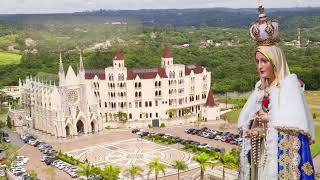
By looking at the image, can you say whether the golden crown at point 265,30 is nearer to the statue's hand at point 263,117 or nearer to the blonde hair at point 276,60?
the blonde hair at point 276,60

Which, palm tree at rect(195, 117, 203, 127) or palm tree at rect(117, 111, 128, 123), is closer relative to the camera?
palm tree at rect(195, 117, 203, 127)

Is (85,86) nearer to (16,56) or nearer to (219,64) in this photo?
(219,64)

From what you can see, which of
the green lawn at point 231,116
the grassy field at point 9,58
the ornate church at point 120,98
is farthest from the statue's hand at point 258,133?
the grassy field at point 9,58

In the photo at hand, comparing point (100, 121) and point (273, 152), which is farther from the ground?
point (273, 152)

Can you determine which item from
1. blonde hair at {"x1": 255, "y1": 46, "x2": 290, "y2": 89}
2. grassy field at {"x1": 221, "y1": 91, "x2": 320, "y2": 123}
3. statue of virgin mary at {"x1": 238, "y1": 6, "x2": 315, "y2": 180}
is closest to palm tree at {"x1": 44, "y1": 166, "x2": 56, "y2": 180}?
grassy field at {"x1": 221, "y1": 91, "x2": 320, "y2": 123}

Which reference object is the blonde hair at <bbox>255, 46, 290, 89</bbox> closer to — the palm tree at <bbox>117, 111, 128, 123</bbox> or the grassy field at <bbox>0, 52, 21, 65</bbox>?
the palm tree at <bbox>117, 111, 128, 123</bbox>

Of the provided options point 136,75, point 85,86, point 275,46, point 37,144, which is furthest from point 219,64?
point 275,46

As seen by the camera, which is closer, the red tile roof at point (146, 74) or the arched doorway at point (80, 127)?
the arched doorway at point (80, 127)
